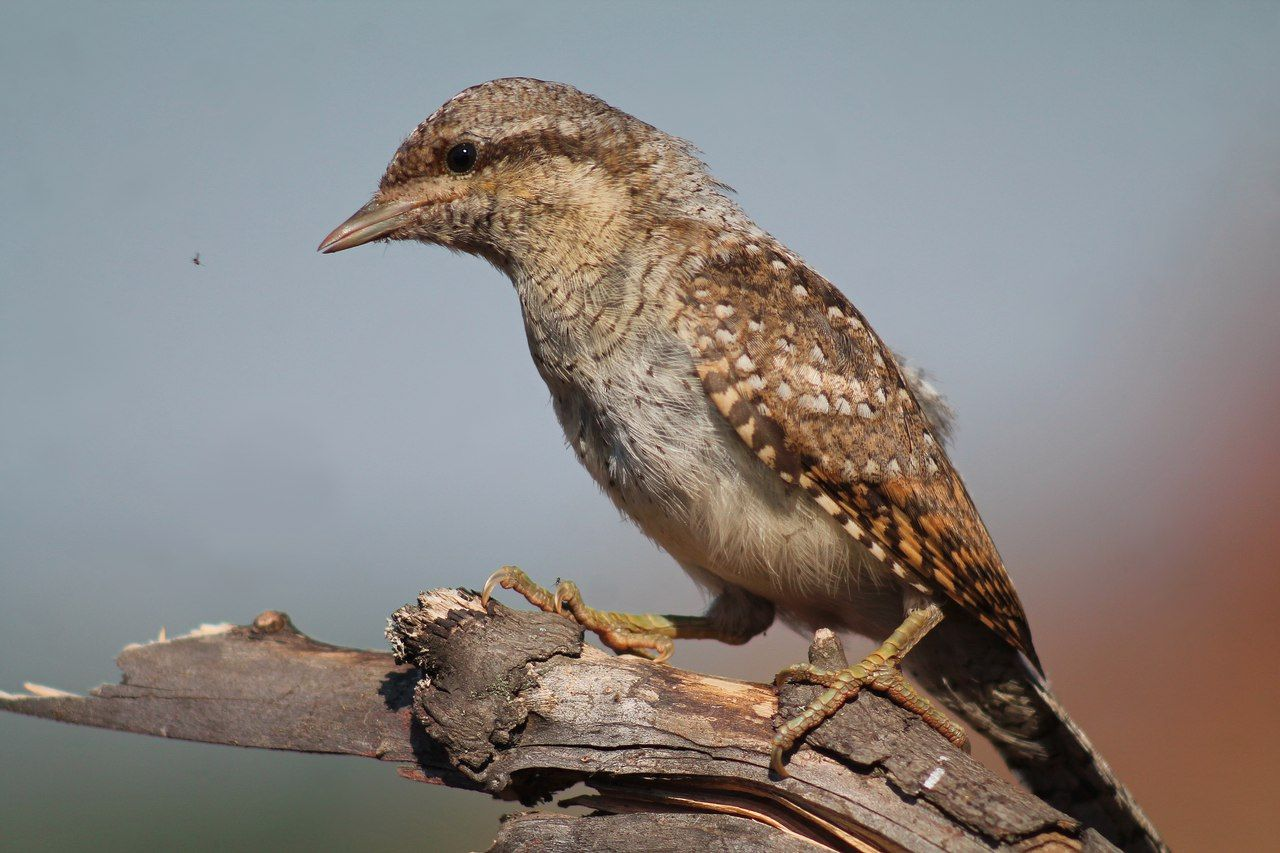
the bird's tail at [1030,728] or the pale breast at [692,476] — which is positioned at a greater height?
the pale breast at [692,476]

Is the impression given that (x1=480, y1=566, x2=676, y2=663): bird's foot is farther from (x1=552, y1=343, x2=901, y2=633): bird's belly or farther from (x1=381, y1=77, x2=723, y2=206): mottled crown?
(x1=381, y1=77, x2=723, y2=206): mottled crown

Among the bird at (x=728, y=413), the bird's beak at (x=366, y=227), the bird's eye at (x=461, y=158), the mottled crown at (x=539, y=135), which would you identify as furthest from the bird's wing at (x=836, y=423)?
the bird's beak at (x=366, y=227)

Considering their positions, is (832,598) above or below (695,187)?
below

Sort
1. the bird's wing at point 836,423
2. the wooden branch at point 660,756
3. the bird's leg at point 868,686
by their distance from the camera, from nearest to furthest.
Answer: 1. the wooden branch at point 660,756
2. the bird's leg at point 868,686
3. the bird's wing at point 836,423

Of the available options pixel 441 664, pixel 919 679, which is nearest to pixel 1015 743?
pixel 919 679

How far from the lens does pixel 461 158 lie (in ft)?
11.9

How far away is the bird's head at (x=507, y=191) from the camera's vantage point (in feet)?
11.8

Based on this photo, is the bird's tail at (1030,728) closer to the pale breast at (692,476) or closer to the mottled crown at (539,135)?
the pale breast at (692,476)

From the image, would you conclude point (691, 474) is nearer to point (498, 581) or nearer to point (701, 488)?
point (701, 488)

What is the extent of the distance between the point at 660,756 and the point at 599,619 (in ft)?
2.59

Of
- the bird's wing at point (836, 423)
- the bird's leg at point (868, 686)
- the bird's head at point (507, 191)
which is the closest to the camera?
the bird's leg at point (868, 686)

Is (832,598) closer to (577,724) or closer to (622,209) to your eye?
(577,724)

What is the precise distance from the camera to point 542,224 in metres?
3.58

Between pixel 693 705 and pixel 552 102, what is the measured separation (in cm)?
222
